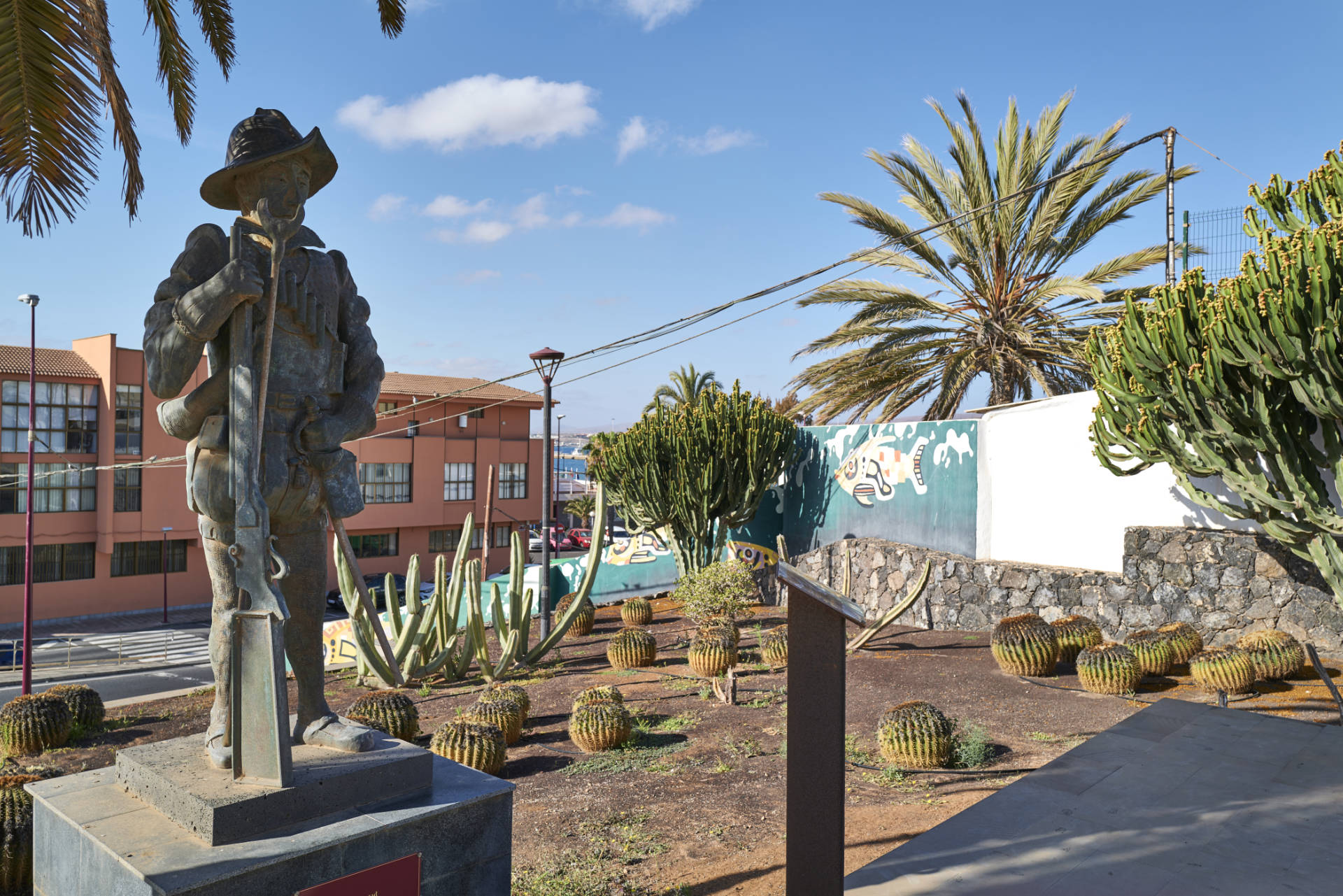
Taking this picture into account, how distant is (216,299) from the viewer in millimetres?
3109

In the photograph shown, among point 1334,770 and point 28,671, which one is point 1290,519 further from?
point 28,671

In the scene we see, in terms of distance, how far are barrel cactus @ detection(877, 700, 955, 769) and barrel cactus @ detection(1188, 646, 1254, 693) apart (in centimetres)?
345

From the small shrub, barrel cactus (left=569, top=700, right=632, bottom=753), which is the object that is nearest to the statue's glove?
barrel cactus (left=569, top=700, right=632, bottom=753)

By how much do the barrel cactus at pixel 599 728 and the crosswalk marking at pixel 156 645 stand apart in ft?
56.3

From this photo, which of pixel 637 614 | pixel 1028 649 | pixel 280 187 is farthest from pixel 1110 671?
pixel 280 187

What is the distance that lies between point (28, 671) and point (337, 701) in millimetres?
10297

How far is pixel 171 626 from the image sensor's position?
2675 cm

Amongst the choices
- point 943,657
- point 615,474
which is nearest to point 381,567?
point 615,474

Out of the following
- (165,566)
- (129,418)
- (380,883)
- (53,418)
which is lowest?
(165,566)

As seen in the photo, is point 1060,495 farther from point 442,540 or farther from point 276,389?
point 442,540

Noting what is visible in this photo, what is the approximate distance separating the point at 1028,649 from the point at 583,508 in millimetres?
31154

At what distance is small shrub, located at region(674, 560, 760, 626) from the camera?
13.9m

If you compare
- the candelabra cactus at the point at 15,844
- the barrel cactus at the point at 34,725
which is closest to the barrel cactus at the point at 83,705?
the barrel cactus at the point at 34,725

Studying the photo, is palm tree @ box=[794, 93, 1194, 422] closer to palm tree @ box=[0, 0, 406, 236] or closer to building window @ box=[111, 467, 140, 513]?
palm tree @ box=[0, 0, 406, 236]
